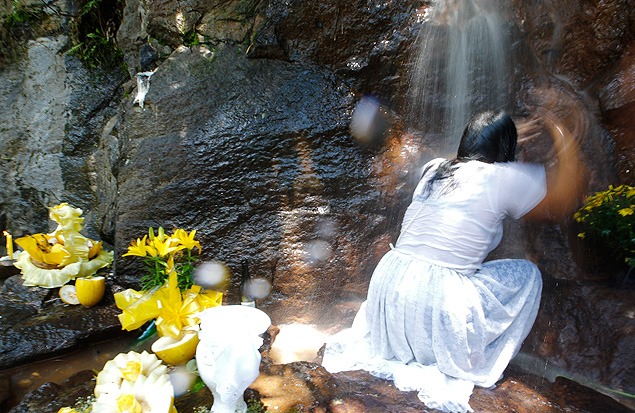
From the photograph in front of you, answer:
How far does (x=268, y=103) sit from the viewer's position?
137 inches

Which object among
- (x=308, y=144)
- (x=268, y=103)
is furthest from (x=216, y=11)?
(x=308, y=144)

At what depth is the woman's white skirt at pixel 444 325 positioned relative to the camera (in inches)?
83.5

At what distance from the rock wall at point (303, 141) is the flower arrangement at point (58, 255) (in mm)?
409

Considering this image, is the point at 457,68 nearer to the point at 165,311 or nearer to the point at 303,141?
the point at 303,141

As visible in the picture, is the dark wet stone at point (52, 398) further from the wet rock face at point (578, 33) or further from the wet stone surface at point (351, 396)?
the wet rock face at point (578, 33)

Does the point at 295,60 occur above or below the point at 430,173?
above

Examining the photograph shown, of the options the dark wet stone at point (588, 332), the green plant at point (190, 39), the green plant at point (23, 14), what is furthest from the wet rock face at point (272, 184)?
the green plant at point (23, 14)

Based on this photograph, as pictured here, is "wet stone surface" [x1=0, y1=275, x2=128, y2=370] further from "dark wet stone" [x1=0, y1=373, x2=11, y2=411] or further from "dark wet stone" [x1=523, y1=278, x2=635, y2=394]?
"dark wet stone" [x1=523, y1=278, x2=635, y2=394]

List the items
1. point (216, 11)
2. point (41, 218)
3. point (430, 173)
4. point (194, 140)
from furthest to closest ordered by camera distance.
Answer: point (41, 218) < point (216, 11) < point (194, 140) < point (430, 173)

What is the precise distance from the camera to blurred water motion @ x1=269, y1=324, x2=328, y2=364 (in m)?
2.72

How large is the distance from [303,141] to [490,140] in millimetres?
1703

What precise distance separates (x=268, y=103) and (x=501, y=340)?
278 cm

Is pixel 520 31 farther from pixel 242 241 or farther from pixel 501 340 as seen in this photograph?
pixel 242 241

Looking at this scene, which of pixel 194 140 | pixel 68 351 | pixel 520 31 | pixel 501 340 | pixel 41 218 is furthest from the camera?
pixel 41 218
